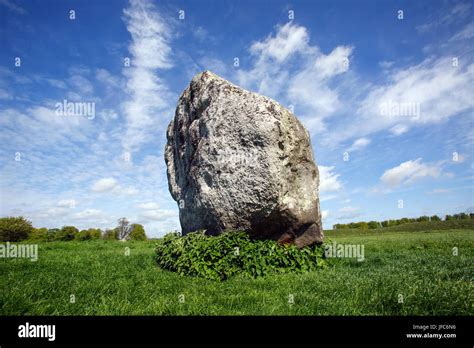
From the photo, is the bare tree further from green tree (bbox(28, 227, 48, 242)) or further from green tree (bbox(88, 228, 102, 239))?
green tree (bbox(28, 227, 48, 242))

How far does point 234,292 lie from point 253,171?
3.54 metres

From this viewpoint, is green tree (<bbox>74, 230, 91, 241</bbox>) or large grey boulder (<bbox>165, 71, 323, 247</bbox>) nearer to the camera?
large grey boulder (<bbox>165, 71, 323, 247</bbox>)

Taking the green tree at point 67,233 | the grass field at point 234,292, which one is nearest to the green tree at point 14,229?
the green tree at point 67,233

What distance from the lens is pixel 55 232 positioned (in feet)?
107

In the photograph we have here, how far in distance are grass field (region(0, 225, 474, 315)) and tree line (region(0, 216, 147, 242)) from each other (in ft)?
73.0

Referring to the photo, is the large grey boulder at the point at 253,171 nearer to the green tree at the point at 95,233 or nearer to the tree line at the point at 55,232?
the tree line at the point at 55,232

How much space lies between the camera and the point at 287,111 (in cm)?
998

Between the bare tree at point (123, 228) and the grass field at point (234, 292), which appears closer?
the grass field at point (234, 292)

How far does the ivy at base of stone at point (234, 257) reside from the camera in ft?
27.6

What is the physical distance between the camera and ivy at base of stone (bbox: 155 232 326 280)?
27.6 feet

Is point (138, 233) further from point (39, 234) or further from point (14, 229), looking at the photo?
point (14, 229)

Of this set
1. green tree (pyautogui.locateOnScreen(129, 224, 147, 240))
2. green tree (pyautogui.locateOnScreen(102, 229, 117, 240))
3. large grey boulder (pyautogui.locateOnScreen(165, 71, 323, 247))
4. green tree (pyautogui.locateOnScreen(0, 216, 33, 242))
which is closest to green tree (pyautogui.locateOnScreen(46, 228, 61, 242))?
green tree (pyautogui.locateOnScreen(0, 216, 33, 242))
